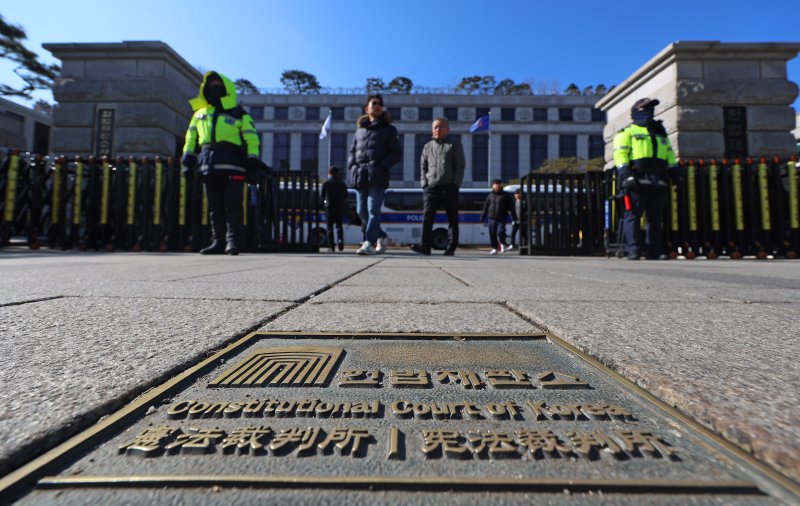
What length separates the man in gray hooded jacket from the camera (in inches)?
245

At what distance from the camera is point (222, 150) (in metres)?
5.49

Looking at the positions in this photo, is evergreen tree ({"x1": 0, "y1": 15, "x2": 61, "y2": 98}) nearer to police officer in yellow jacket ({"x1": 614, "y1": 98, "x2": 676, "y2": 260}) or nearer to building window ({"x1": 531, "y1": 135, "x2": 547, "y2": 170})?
police officer in yellow jacket ({"x1": 614, "y1": 98, "x2": 676, "y2": 260})

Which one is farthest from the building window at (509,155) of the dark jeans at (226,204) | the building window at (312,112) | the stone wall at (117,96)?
the dark jeans at (226,204)

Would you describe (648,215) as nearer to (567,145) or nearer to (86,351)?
(86,351)

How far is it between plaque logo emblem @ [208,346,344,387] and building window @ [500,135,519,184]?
150 ft

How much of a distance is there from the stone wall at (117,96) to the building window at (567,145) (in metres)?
41.9

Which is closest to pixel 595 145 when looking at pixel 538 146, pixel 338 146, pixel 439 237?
pixel 538 146

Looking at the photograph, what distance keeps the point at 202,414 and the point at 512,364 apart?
598 mm

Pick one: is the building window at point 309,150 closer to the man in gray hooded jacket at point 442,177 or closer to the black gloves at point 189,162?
the man in gray hooded jacket at point 442,177

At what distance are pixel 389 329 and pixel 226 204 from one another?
16.2ft

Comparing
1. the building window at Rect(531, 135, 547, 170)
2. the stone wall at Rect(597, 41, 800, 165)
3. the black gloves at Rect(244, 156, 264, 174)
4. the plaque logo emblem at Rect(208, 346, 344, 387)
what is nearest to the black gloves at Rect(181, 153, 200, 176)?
the black gloves at Rect(244, 156, 264, 174)

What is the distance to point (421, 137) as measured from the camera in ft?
148

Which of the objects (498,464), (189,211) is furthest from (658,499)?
(189,211)

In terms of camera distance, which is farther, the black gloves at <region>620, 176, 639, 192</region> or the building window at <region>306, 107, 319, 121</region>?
the building window at <region>306, 107, 319, 121</region>
